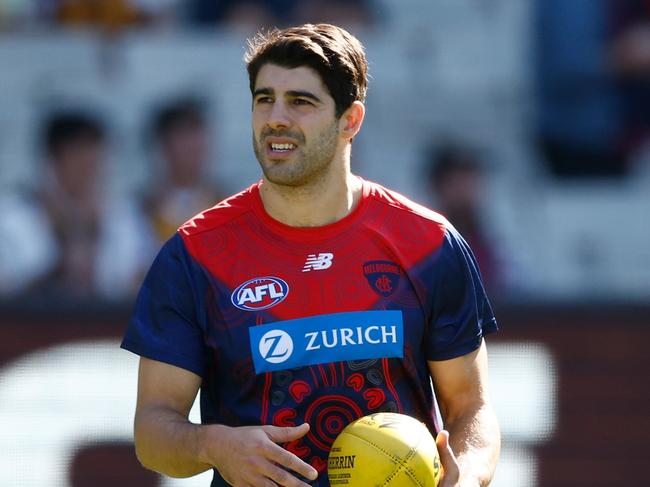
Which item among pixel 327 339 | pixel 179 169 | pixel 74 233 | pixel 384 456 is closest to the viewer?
pixel 384 456

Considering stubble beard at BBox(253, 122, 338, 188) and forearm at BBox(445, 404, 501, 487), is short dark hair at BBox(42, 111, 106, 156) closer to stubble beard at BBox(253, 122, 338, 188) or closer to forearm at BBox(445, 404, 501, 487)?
stubble beard at BBox(253, 122, 338, 188)

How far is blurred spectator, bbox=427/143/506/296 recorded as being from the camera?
30.5ft

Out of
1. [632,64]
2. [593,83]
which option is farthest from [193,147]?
[632,64]

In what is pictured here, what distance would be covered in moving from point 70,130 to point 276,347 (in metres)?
6.07

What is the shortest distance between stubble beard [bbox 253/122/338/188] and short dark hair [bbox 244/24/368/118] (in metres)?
0.10

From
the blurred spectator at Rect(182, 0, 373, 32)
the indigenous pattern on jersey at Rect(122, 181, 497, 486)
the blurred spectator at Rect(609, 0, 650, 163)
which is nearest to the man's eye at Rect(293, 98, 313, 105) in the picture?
the indigenous pattern on jersey at Rect(122, 181, 497, 486)

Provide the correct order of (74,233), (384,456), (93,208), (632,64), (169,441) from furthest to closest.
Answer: (632,64) → (93,208) → (74,233) → (169,441) → (384,456)

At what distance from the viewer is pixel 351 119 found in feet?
13.8

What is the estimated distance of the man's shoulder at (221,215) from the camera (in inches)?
165

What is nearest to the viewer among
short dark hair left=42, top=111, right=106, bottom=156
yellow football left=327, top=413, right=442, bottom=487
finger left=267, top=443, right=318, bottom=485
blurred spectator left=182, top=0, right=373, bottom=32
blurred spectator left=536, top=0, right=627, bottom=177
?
finger left=267, top=443, right=318, bottom=485

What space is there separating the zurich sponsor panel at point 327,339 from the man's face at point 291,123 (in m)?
0.44

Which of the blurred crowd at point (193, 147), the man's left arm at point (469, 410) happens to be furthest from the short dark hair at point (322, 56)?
the blurred crowd at point (193, 147)

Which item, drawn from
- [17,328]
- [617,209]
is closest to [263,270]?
[17,328]

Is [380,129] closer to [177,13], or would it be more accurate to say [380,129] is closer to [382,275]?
[177,13]
